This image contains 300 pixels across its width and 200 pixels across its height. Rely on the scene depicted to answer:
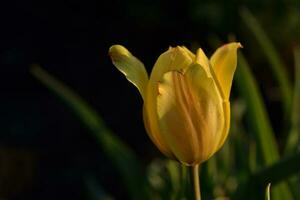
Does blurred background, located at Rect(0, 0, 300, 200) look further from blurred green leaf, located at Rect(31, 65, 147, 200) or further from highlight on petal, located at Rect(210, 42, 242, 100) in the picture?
highlight on petal, located at Rect(210, 42, 242, 100)

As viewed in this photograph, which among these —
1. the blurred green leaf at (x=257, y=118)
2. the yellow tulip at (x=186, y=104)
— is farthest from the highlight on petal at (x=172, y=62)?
the blurred green leaf at (x=257, y=118)

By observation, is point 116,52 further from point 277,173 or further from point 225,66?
point 277,173

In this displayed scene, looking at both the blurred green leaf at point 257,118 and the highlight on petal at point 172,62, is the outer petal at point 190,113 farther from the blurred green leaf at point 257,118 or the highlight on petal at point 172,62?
A: the blurred green leaf at point 257,118

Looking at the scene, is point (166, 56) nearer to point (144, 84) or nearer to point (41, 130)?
point (144, 84)

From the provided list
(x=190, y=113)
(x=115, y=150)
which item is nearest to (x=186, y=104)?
(x=190, y=113)

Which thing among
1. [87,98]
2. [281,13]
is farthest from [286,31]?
[87,98]
